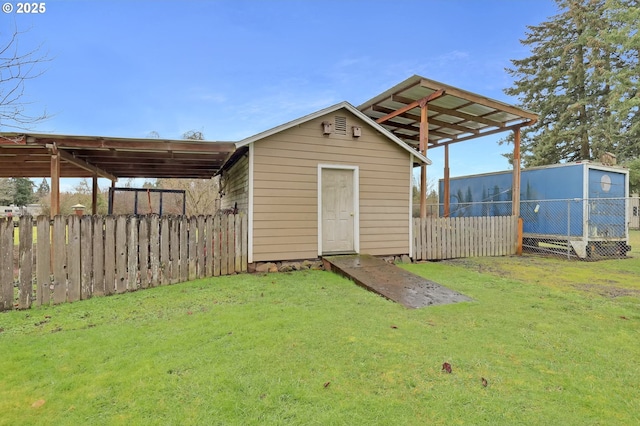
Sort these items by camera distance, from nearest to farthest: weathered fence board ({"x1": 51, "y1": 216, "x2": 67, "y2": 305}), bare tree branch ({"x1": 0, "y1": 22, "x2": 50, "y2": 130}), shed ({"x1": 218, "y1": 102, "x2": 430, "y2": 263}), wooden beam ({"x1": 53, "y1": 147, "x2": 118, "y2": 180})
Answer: bare tree branch ({"x1": 0, "y1": 22, "x2": 50, "y2": 130}), weathered fence board ({"x1": 51, "y1": 216, "x2": 67, "y2": 305}), wooden beam ({"x1": 53, "y1": 147, "x2": 118, "y2": 180}), shed ({"x1": 218, "y1": 102, "x2": 430, "y2": 263})

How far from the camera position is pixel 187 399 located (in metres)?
2.22

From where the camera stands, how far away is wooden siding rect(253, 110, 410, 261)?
6.96m

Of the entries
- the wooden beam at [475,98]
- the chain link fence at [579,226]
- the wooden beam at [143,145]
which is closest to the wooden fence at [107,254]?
the wooden beam at [143,145]

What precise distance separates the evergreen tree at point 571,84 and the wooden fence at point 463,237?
14512mm

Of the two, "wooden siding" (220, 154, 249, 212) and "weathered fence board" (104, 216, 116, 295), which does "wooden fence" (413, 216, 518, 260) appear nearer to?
"wooden siding" (220, 154, 249, 212)

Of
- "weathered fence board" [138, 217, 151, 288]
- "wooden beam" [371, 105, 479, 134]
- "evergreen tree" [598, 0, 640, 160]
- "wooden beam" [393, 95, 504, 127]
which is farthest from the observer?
"evergreen tree" [598, 0, 640, 160]

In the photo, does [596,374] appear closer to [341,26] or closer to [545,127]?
[341,26]

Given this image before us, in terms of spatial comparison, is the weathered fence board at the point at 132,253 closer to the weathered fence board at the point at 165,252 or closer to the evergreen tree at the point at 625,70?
the weathered fence board at the point at 165,252

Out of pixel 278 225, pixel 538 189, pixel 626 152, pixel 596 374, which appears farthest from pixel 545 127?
pixel 596 374

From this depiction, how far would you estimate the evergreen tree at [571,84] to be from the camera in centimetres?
1933

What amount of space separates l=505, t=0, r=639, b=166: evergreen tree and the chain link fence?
12369 millimetres

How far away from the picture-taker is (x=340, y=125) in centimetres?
766

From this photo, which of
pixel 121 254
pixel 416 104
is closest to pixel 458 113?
pixel 416 104

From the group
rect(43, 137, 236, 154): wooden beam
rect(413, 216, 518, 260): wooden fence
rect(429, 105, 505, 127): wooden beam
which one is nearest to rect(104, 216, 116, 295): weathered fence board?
rect(43, 137, 236, 154): wooden beam
